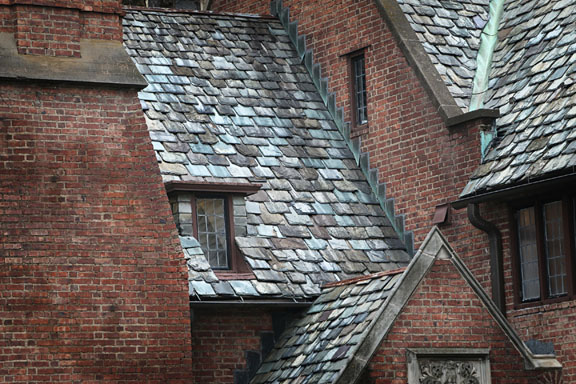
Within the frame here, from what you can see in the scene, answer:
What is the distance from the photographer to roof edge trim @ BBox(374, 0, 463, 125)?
2183cm

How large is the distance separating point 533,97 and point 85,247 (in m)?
7.23

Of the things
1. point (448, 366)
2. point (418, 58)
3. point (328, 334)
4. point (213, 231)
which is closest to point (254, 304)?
point (213, 231)

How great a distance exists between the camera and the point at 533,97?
Result: 20922 mm

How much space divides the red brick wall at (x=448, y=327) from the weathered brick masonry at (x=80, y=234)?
2818 millimetres

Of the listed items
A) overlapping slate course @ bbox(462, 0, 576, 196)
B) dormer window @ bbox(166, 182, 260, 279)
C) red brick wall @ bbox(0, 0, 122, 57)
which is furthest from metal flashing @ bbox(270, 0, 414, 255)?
red brick wall @ bbox(0, 0, 122, 57)

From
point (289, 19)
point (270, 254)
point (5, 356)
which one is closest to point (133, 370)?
point (5, 356)

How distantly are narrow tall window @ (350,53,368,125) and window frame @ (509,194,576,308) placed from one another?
448 centimetres

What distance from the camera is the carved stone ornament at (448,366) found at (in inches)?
697

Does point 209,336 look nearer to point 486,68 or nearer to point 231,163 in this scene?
point 231,163

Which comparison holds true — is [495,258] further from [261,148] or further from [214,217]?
[261,148]

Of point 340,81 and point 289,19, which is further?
point 289,19

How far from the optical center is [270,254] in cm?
2108

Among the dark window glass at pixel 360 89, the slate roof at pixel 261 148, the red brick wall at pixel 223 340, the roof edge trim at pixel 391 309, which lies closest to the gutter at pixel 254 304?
the slate roof at pixel 261 148

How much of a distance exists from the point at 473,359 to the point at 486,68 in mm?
6443
